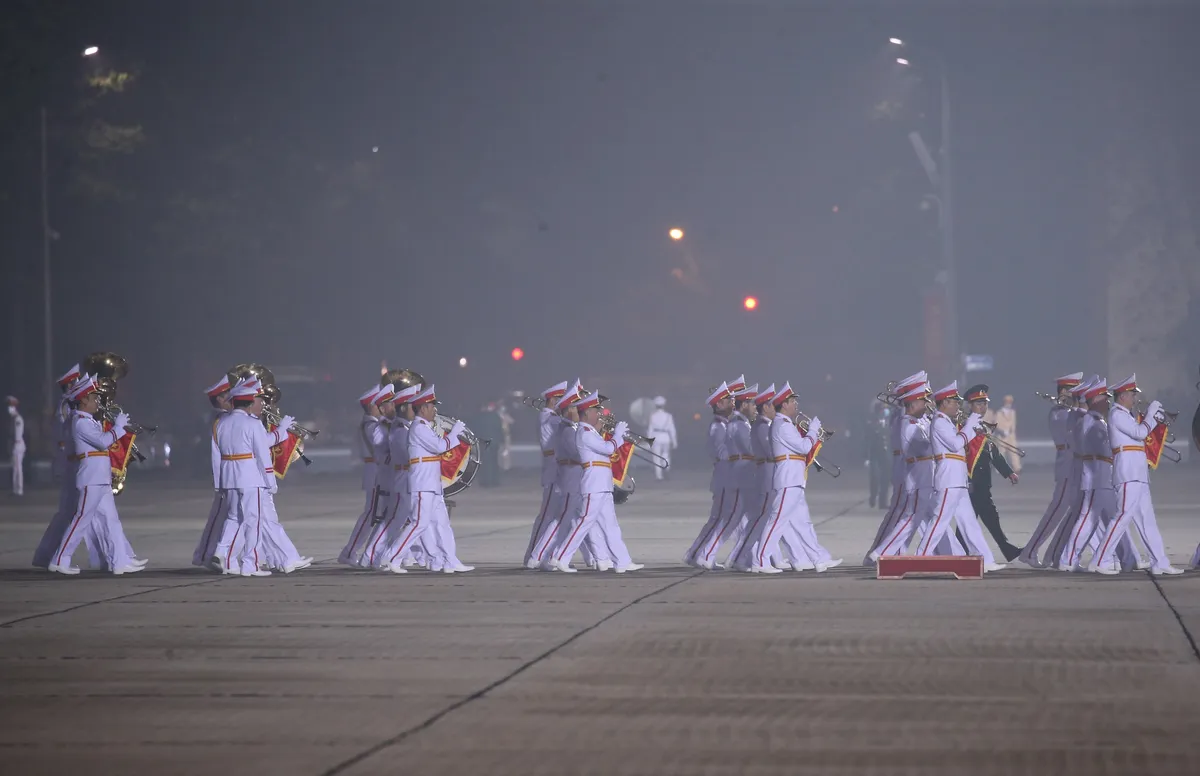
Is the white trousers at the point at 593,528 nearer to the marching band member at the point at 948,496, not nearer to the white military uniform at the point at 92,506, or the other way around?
the marching band member at the point at 948,496

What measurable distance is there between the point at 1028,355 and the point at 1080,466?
155ft

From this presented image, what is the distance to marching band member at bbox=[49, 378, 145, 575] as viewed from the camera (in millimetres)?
18031

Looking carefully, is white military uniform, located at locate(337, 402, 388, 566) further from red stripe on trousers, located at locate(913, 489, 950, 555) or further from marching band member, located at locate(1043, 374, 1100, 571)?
marching band member, located at locate(1043, 374, 1100, 571)

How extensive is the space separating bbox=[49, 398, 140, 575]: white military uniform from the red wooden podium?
23.4 ft

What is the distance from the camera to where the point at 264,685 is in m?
10.9

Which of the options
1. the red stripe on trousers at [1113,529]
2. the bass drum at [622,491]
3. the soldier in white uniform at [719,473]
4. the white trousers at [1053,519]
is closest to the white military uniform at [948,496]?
the white trousers at [1053,519]

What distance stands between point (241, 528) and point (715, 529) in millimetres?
4463

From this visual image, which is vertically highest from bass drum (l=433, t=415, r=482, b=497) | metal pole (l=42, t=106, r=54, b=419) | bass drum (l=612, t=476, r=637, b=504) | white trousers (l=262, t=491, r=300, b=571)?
metal pole (l=42, t=106, r=54, b=419)

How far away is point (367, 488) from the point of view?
64.5 feet

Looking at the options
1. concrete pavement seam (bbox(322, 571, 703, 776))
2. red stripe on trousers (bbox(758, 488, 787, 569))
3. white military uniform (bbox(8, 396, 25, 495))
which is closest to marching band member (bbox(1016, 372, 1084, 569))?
red stripe on trousers (bbox(758, 488, 787, 569))

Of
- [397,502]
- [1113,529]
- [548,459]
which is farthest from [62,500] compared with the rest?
[1113,529]

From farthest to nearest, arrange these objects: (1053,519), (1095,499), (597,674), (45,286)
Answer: (45,286), (1053,519), (1095,499), (597,674)

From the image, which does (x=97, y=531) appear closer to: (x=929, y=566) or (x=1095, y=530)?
(x=929, y=566)

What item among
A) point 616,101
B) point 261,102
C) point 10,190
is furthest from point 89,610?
point 616,101
